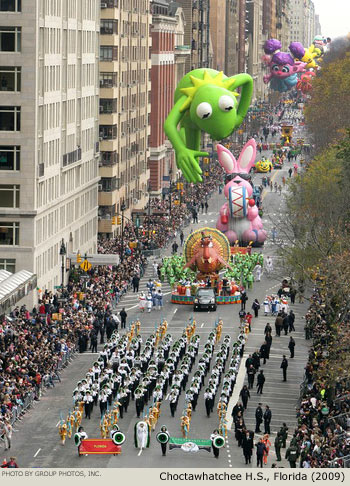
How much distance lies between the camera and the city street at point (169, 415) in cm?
5562

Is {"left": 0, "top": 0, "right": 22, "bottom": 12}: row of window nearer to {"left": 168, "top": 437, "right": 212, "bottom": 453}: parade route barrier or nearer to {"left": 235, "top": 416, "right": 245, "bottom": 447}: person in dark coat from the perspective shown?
{"left": 235, "top": 416, "right": 245, "bottom": 447}: person in dark coat

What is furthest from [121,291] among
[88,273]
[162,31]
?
[162,31]

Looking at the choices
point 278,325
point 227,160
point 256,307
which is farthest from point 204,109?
point 227,160

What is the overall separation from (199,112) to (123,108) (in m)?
34.0

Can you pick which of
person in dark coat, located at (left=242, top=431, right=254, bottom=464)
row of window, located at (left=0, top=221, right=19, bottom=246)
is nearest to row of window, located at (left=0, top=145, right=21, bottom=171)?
row of window, located at (left=0, top=221, right=19, bottom=246)

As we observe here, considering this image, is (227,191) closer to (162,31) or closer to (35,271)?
(35,271)

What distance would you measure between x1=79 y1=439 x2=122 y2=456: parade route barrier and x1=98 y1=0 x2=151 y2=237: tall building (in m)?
60.6

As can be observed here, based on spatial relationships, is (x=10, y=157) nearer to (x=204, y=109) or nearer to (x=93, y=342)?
(x=204, y=109)

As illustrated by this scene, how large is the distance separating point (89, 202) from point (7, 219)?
2331cm

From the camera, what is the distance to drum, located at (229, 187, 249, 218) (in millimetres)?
109250

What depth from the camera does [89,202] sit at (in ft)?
367

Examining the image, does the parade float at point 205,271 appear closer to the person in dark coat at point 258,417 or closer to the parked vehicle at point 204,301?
the parked vehicle at point 204,301

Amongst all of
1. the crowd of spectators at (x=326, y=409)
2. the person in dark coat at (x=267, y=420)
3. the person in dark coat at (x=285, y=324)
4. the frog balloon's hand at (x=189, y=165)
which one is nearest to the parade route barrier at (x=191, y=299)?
the frog balloon's hand at (x=189, y=165)

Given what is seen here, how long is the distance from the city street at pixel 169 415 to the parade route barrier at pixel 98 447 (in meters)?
0.26
